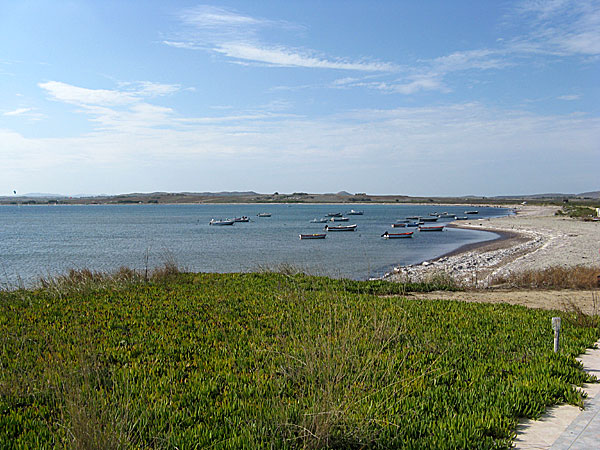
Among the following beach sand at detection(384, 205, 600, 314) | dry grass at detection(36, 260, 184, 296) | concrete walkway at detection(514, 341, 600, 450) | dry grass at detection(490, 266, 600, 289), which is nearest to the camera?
concrete walkway at detection(514, 341, 600, 450)

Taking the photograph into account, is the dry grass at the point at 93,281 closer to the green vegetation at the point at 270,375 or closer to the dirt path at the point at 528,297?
the green vegetation at the point at 270,375

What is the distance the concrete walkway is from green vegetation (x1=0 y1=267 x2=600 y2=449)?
13 cm

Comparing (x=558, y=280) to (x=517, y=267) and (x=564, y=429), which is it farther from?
(x=564, y=429)

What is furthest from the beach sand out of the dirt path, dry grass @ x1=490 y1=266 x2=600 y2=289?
dry grass @ x1=490 y1=266 x2=600 y2=289

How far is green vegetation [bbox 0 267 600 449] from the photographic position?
4.30m

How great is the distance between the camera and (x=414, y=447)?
4152 mm

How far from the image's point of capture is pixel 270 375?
5.97 meters

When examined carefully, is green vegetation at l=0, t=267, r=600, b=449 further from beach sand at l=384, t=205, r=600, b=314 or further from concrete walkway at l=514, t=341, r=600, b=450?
beach sand at l=384, t=205, r=600, b=314

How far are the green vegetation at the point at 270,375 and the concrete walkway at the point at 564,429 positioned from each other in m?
0.13

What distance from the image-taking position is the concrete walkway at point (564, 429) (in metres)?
4.27

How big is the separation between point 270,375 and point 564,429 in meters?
3.24

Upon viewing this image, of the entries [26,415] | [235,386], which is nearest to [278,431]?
[235,386]

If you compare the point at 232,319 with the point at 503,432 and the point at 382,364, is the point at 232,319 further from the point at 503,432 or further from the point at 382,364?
the point at 503,432

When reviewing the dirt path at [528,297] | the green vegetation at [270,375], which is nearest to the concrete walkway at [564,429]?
the green vegetation at [270,375]
